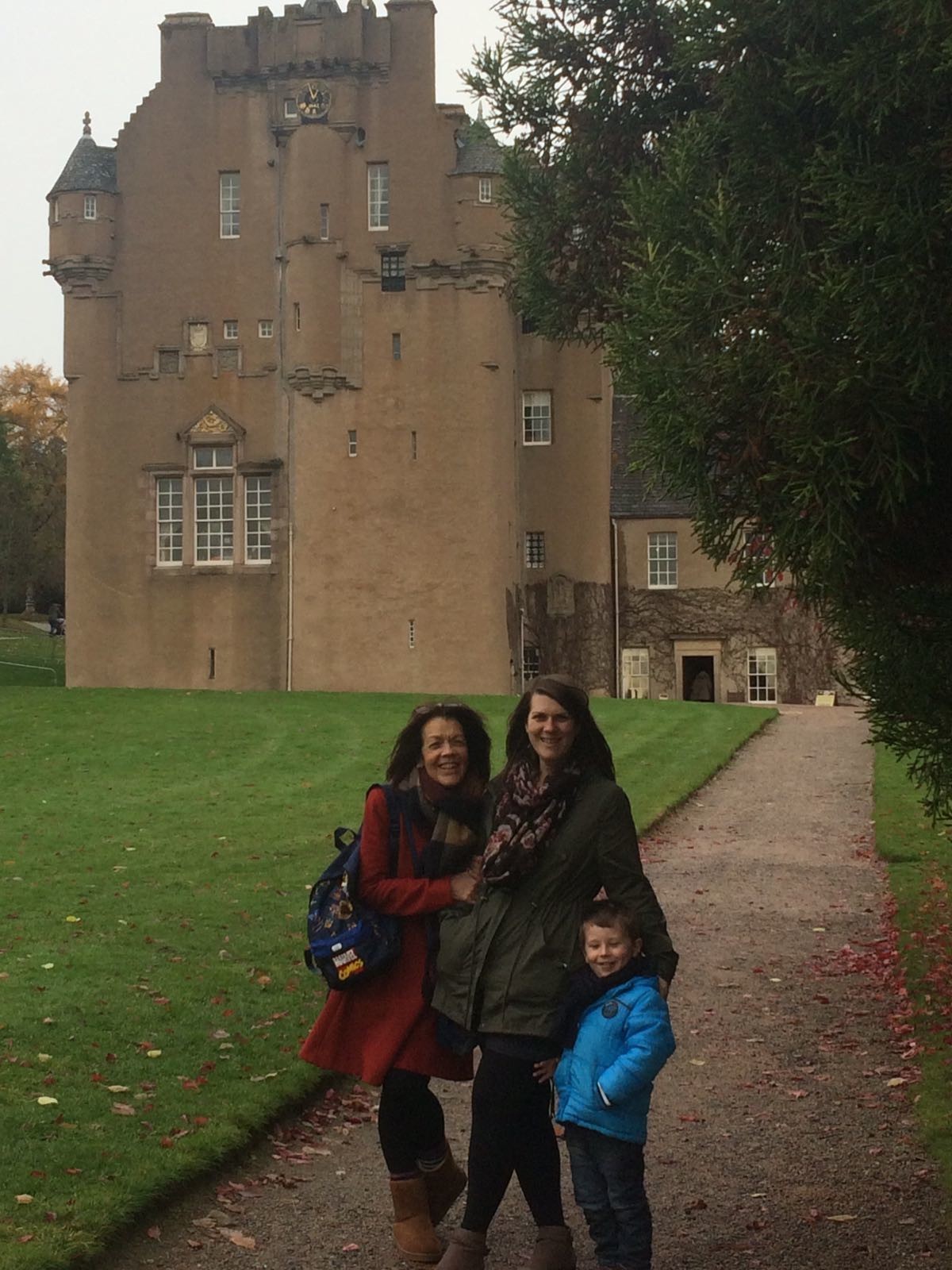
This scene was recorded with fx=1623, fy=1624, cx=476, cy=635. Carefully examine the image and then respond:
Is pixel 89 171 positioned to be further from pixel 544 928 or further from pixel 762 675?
pixel 544 928

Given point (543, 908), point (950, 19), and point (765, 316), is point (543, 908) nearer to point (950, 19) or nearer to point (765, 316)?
point (765, 316)

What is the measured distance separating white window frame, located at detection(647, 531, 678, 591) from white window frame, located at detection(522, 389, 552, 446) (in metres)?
3.98

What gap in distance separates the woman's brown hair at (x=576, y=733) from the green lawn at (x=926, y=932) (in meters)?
2.61

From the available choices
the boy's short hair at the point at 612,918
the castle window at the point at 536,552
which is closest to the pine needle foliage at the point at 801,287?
the boy's short hair at the point at 612,918

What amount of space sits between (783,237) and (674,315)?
26.6 inches

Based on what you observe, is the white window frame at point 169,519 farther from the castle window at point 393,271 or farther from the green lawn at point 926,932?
the green lawn at point 926,932

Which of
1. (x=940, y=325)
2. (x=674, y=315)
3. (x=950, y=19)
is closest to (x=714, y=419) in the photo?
(x=674, y=315)

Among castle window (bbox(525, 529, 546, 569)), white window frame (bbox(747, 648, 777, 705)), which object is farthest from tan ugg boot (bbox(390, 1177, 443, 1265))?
white window frame (bbox(747, 648, 777, 705))

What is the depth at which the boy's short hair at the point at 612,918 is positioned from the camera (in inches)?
227

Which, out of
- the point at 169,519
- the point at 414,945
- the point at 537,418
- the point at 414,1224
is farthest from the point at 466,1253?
the point at 537,418

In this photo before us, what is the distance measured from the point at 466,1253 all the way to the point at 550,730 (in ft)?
6.19

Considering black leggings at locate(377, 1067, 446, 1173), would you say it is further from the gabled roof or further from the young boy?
the gabled roof

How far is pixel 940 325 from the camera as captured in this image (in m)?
7.51

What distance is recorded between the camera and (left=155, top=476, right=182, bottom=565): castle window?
39.3 m
